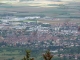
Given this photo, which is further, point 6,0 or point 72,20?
point 6,0

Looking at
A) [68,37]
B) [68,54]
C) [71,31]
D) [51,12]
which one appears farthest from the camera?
[51,12]

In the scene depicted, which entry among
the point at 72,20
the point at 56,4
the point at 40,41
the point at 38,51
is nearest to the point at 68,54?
the point at 38,51

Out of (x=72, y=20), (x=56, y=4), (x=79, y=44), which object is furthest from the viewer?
(x=56, y=4)

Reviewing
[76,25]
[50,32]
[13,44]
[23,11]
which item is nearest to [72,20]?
[76,25]

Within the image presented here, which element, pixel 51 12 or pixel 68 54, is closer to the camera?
pixel 68 54

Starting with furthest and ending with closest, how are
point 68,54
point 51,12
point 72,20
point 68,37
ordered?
point 51,12 < point 72,20 < point 68,37 < point 68,54

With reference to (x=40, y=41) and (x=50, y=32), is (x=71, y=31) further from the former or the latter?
(x=40, y=41)

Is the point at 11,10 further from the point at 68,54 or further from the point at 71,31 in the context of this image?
the point at 68,54

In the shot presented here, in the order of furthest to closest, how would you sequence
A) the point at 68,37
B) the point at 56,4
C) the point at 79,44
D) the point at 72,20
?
the point at 56,4 < the point at 72,20 < the point at 68,37 < the point at 79,44

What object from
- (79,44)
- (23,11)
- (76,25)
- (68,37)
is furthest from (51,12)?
(79,44)
